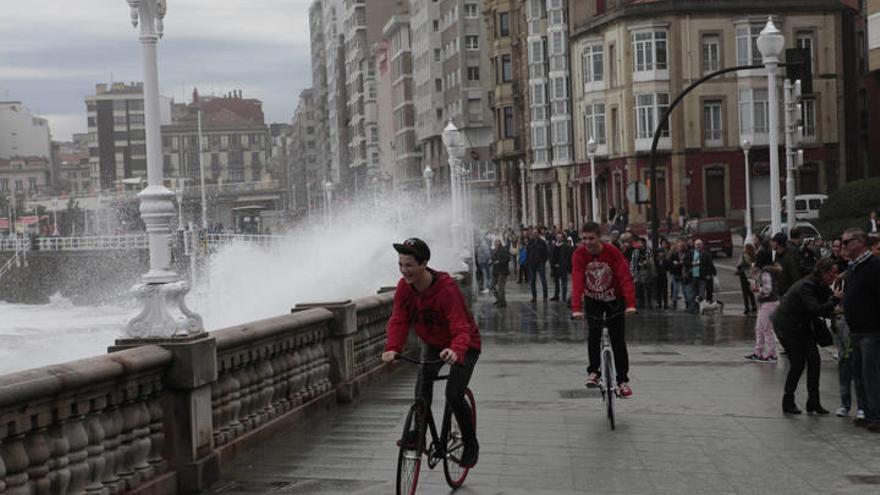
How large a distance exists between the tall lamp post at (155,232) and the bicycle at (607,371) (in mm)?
3987

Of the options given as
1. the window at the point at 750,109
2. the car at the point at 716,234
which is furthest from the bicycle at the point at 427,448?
the window at the point at 750,109

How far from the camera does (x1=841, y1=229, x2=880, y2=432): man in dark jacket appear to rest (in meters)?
12.1

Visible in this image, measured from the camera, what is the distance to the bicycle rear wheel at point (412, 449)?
28.5ft

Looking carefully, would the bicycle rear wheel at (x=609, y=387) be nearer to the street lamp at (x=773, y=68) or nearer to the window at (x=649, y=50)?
Result: the street lamp at (x=773, y=68)

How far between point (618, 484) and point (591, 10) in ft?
225

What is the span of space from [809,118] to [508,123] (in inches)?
1092

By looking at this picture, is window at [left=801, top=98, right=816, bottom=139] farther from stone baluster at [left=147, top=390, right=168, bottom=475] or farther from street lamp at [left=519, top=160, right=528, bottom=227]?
stone baluster at [left=147, top=390, right=168, bottom=475]

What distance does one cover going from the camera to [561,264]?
120 feet

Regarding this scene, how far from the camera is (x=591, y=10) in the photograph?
7662cm

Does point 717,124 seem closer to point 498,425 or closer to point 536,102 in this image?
point 536,102

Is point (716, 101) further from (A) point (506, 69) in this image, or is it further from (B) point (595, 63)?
(A) point (506, 69)

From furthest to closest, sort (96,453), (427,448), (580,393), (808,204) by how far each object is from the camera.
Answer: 1. (808,204)
2. (580,393)
3. (427,448)
4. (96,453)

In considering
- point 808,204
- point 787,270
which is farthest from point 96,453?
point 808,204

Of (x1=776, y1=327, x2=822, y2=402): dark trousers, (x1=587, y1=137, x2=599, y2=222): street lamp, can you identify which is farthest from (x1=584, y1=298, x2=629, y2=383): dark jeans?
(x1=587, y1=137, x2=599, y2=222): street lamp
